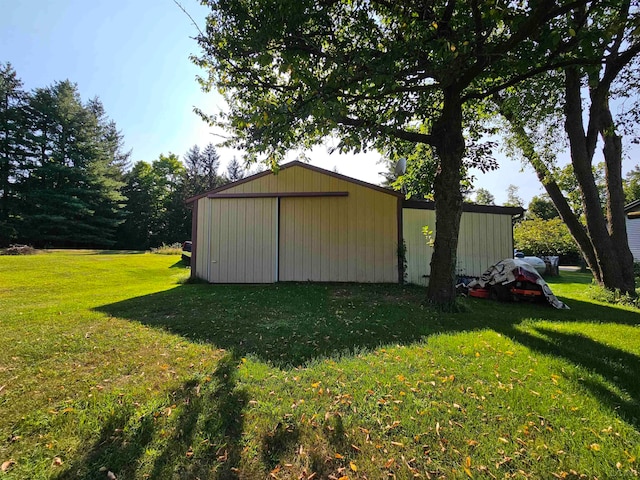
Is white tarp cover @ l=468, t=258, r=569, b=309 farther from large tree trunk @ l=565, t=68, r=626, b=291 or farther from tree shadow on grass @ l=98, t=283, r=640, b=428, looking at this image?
large tree trunk @ l=565, t=68, r=626, b=291

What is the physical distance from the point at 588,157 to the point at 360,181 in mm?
5722

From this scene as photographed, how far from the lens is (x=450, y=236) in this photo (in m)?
5.69

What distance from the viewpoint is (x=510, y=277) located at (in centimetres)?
663

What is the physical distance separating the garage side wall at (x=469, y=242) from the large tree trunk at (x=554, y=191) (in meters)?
1.39

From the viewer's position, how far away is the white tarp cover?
242 inches

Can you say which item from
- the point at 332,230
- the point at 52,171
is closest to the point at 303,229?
the point at 332,230

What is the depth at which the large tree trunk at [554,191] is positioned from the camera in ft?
25.9

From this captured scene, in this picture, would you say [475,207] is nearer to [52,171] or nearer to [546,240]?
[546,240]

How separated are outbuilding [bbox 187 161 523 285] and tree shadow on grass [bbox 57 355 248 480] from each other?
21.8 ft

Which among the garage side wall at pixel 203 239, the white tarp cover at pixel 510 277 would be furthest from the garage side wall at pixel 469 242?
the garage side wall at pixel 203 239

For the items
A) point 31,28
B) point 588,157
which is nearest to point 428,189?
point 588,157

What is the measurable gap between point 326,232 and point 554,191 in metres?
6.46

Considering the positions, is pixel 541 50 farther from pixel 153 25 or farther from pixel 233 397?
pixel 153 25

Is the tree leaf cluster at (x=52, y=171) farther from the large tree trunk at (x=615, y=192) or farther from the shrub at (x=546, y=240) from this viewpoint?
the shrub at (x=546, y=240)
